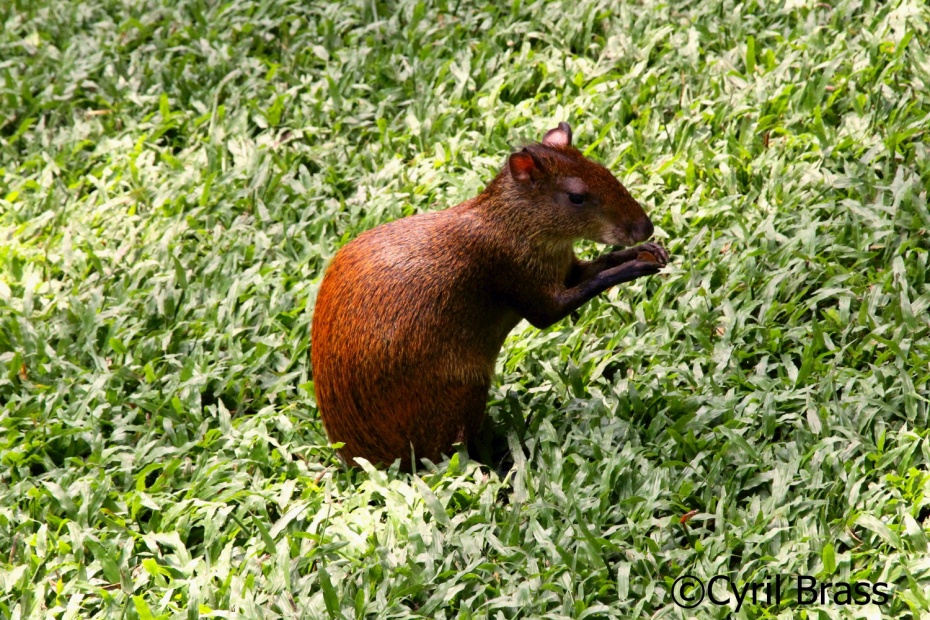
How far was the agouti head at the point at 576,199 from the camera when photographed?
174 inches

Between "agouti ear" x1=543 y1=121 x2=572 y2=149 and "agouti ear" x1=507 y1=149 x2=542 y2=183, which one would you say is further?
"agouti ear" x1=543 y1=121 x2=572 y2=149

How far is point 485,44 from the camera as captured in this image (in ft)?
22.5

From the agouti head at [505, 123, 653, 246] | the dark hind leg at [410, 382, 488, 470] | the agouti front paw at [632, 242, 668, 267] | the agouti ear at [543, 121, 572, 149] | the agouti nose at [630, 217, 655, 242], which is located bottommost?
the dark hind leg at [410, 382, 488, 470]

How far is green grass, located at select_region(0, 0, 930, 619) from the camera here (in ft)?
13.4

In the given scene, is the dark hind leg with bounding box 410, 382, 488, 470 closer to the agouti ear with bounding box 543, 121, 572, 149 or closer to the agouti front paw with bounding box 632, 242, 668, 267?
the agouti front paw with bounding box 632, 242, 668, 267

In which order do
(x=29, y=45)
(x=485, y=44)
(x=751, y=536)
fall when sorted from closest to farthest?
Answer: (x=751, y=536)
(x=485, y=44)
(x=29, y=45)

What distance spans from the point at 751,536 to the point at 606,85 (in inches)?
128

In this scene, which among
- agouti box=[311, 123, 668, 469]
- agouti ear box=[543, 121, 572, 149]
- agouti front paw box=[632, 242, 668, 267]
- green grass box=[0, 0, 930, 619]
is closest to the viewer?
green grass box=[0, 0, 930, 619]

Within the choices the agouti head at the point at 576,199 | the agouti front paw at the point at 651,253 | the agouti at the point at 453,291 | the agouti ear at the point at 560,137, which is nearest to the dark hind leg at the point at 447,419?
the agouti at the point at 453,291

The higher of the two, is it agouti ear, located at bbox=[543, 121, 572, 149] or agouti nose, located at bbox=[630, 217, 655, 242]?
agouti ear, located at bbox=[543, 121, 572, 149]

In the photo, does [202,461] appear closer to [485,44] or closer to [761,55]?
[485,44]

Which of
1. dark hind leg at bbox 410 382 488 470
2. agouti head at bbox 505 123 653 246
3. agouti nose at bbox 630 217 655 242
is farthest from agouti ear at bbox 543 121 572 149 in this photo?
dark hind leg at bbox 410 382 488 470

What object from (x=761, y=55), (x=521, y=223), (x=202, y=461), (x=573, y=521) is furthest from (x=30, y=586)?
(x=761, y=55)

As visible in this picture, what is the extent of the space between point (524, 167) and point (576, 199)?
0.81ft
